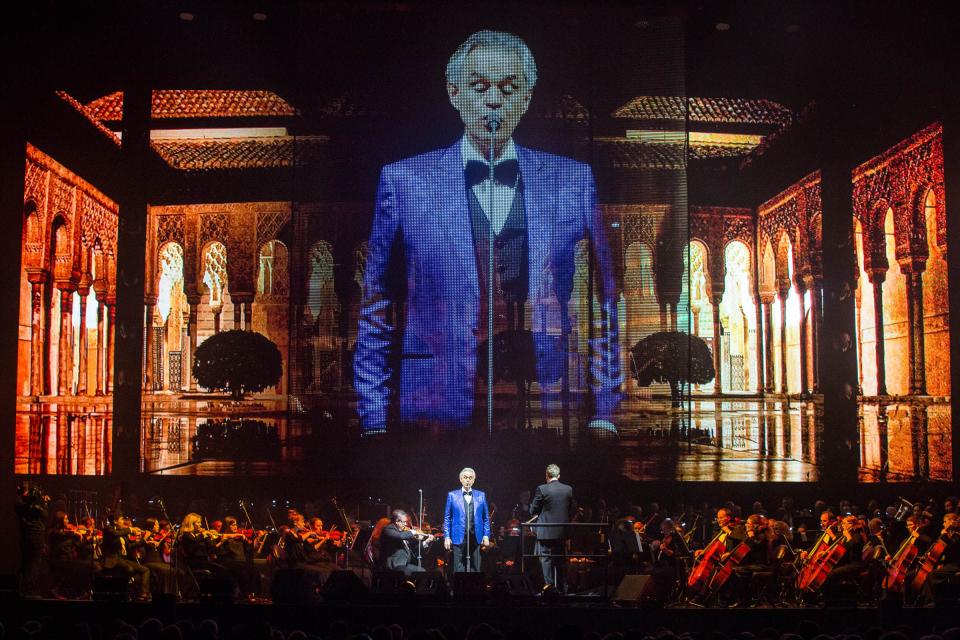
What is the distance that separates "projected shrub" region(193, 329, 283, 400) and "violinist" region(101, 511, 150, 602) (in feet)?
7.84

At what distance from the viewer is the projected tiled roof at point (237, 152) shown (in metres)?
11.9

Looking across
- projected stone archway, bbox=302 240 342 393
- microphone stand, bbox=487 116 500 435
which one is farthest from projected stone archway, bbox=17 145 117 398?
microphone stand, bbox=487 116 500 435

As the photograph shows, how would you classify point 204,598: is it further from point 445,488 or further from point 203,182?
point 203,182

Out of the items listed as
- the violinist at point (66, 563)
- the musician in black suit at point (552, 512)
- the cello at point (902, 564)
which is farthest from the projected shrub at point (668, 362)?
the violinist at point (66, 563)

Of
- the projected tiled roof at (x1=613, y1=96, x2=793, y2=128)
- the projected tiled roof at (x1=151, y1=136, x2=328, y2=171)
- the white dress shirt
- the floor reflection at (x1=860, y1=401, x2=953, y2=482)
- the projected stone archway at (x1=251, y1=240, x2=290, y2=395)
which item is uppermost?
the projected tiled roof at (x1=613, y1=96, x2=793, y2=128)

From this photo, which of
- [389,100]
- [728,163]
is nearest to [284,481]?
[389,100]

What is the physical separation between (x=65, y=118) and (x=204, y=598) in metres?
6.97

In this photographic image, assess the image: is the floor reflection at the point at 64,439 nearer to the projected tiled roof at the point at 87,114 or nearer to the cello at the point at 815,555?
the projected tiled roof at the point at 87,114

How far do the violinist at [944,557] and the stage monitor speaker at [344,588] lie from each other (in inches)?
207

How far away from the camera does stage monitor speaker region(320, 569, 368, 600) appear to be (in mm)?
7707

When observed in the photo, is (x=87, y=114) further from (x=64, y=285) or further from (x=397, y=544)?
(x=397, y=544)

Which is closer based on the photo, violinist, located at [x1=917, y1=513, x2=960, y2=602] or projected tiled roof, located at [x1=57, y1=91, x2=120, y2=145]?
violinist, located at [x1=917, y1=513, x2=960, y2=602]

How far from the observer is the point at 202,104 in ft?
39.5

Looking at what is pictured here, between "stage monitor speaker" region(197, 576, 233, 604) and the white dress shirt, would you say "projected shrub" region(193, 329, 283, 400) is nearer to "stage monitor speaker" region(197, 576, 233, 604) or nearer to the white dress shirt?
the white dress shirt
